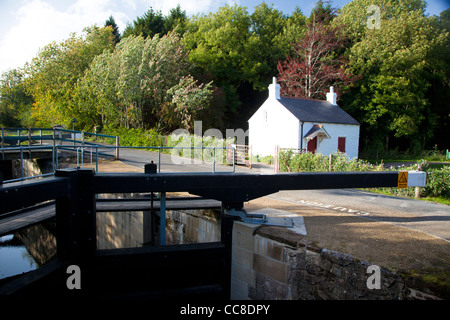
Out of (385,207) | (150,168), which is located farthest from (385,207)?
(150,168)

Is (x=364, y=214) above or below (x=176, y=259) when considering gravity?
above

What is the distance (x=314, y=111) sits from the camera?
85.6 ft

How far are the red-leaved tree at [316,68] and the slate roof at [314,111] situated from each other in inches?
209

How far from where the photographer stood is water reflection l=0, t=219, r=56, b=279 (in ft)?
38.8

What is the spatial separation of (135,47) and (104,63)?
4322 millimetres

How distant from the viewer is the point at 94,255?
5453 millimetres

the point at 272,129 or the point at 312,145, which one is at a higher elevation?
the point at 272,129

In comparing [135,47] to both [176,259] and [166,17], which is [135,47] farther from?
[176,259]

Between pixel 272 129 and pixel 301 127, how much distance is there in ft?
10.1

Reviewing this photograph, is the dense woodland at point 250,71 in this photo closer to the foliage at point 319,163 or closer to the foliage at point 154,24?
the foliage at point 154,24

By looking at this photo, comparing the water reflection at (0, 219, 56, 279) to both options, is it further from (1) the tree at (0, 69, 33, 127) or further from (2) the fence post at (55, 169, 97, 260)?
(1) the tree at (0, 69, 33, 127)

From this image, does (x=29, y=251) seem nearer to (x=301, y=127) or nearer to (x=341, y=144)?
(x=301, y=127)

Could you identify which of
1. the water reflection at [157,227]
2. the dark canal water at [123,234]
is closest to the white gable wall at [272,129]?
the dark canal water at [123,234]
